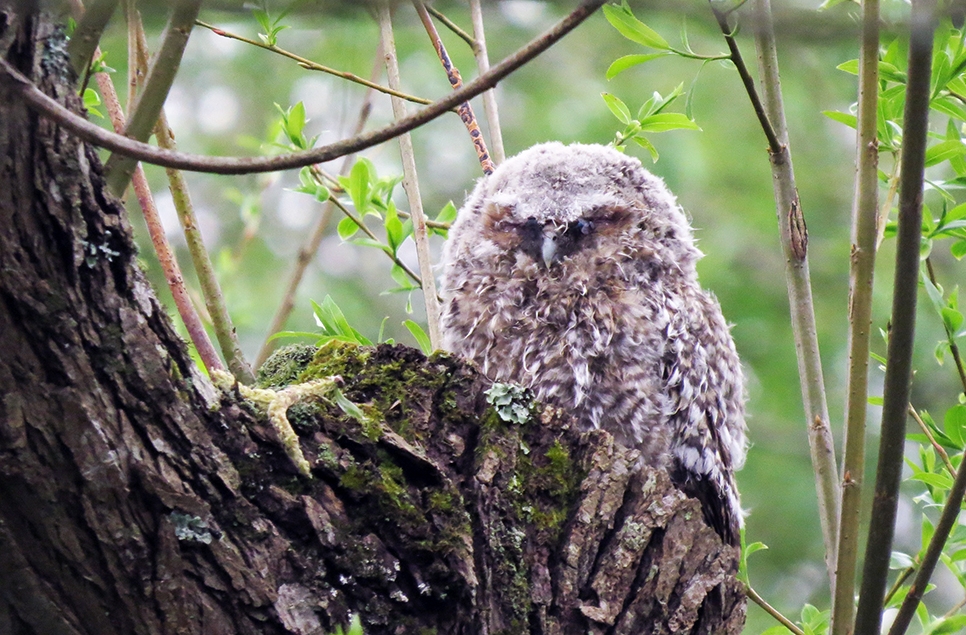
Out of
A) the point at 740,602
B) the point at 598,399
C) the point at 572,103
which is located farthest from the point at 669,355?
the point at 572,103

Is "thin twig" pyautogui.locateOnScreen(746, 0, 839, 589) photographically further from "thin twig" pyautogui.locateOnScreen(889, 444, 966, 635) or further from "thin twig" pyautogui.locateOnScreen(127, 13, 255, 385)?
"thin twig" pyautogui.locateOnScreen(127, 13, 255, 385)

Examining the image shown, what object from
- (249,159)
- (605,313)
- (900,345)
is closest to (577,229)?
(605,313)

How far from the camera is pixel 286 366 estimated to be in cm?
226

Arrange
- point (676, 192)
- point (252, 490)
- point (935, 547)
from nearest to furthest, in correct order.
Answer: point (252, 490)
point (935, 547)
point (676, 192)

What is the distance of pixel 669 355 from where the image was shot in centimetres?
260

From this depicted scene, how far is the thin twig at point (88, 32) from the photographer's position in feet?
4.76

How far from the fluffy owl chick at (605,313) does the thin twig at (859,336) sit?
1.84ft

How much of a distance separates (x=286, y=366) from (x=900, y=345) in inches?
52.7

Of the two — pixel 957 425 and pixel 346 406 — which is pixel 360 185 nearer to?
pixel 346 406

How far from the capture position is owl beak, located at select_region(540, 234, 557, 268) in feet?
8.80

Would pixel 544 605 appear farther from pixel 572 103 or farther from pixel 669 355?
pixel 572 103

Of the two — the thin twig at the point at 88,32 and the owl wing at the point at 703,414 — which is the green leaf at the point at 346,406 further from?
the owl wing at the point at 703,414

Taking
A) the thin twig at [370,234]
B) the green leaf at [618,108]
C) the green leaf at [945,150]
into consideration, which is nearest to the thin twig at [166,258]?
the thin twig at [370,234]

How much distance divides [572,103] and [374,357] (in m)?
5.00
